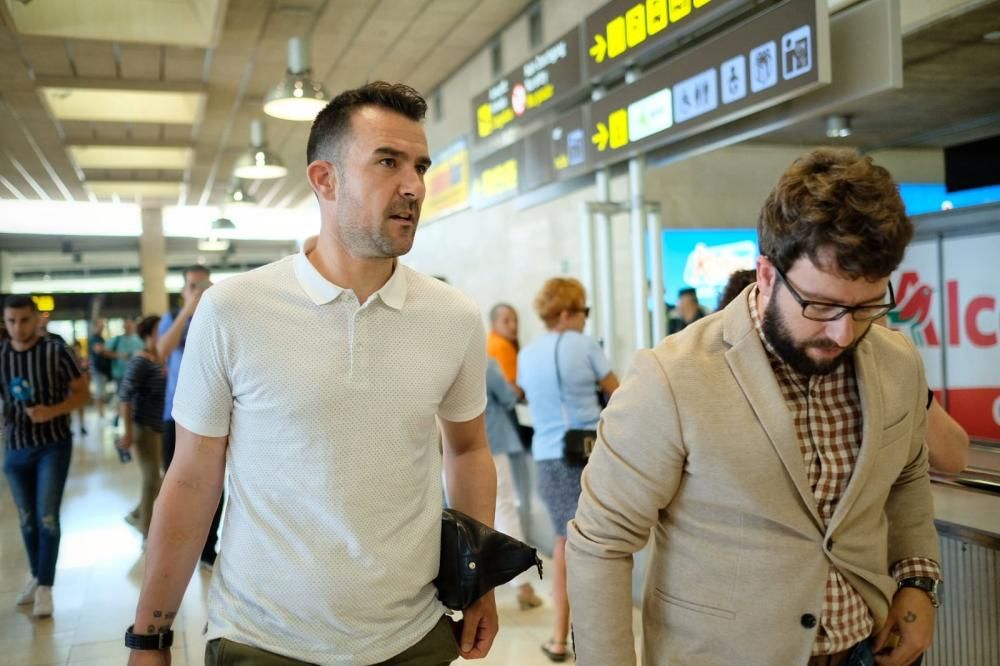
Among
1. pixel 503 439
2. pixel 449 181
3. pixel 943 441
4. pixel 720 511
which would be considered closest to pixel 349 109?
pixel 720 511

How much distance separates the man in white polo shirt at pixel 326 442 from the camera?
171cm

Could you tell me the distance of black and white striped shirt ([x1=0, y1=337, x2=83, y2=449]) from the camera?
4.96m

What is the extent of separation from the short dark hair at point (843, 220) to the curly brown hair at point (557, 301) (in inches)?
108

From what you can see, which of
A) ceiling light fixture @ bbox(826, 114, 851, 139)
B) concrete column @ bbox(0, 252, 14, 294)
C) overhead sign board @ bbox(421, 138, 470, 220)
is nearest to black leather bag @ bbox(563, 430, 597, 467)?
overhead sign board @ bbox(421, 138, 470, 220)

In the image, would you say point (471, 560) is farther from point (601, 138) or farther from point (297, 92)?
point (297, 92)

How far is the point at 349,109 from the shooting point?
1.86 meters

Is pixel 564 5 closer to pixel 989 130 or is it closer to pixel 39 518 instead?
pixel 989 130

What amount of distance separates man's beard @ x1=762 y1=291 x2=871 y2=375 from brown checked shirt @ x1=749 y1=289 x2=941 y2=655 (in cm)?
3

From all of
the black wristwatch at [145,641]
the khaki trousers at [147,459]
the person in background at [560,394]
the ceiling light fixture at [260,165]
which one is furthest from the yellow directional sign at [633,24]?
the ceiling light fixture at [260,165]

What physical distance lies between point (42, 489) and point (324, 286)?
401 centimetres

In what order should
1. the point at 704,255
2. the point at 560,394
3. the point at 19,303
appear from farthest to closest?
the point at 704,255 → the point at 19,303 → the point at 560,394

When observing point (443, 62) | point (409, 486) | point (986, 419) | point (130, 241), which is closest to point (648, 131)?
point (409, 486)

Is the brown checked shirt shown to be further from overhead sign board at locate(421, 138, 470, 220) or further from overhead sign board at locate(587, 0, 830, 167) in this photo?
overhead sign board at locate(421, 138, 470, 220)

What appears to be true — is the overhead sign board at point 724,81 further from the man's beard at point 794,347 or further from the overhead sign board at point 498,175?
the man's beard at point 794,347
